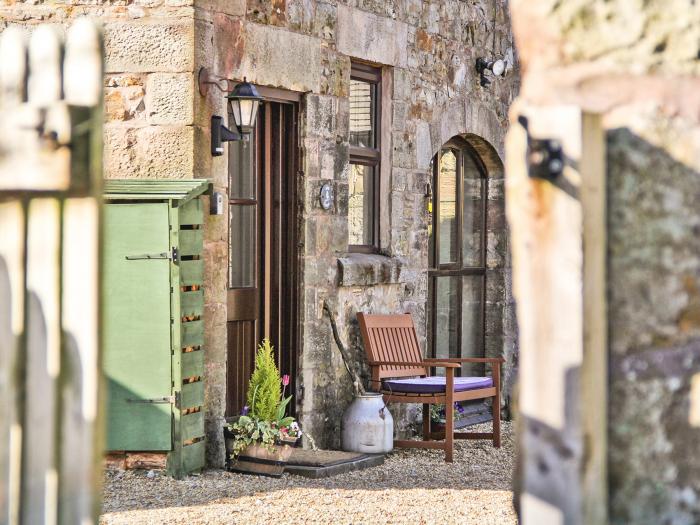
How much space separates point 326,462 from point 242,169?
6.16 feet

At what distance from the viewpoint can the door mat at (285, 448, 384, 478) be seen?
326 inches

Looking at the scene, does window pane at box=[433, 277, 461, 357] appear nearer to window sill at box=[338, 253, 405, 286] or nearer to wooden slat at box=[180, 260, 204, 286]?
window sill at box=[338, 253, 405, 286]

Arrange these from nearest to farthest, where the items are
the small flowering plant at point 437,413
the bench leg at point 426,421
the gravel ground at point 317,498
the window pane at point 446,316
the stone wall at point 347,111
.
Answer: the gravel ground at point 317,498 → the stone wall at point 347,111 → the bench leg at point 426,421 → the small flowering plant at point 437,413 → the window pane at point 446,316

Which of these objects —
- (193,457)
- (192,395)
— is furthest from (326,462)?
(192,395)

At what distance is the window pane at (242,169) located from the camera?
8.62m

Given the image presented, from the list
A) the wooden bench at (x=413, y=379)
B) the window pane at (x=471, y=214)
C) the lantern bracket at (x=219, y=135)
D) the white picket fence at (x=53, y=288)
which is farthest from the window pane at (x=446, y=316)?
the white picket fence at (x=53, y=288)

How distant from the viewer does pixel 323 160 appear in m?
9.22

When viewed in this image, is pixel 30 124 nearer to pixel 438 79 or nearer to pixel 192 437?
pixel 192 437

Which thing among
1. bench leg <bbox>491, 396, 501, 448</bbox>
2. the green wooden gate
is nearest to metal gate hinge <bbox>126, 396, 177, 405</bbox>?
the green wooden gate

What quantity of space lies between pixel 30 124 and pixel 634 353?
1.26 metres

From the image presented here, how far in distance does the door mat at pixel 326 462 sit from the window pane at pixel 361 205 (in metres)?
1.72

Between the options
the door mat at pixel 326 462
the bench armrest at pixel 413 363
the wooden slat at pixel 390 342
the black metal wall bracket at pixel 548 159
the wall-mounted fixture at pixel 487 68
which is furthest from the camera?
the wall-mounted fixture at pixel 487 68

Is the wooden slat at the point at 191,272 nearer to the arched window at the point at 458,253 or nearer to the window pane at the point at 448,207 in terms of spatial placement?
the arched window at the point at 458,253

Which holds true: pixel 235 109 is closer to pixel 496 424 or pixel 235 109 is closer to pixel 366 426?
pixel 366 426
